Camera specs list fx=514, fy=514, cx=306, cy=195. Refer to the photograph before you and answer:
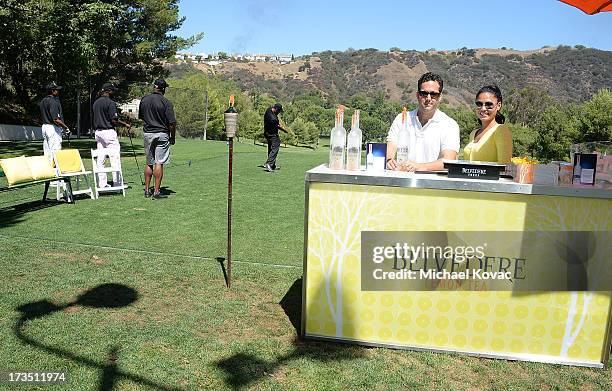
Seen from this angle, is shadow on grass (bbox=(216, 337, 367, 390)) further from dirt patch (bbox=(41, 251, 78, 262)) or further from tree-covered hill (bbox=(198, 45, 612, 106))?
tree-covered hill (bbox=(198, 45, 612, 106))

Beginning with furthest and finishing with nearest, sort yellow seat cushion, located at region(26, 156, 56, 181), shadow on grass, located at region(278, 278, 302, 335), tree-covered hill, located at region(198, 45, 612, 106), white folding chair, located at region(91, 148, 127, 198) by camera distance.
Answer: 1. tree-covered hill, located at region(198, 45, 612, 106)
2. white folding chair, located at region(91, 148, 127, 198)
3. yellow seat cushion, located at region(26, 156, 56, 181)
4. shadow on grass, located at region(278, 278, 302, 335)

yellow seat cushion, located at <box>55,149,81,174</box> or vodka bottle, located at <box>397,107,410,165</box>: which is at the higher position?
vodka bottle, located at <box>397,107,410,165</box>

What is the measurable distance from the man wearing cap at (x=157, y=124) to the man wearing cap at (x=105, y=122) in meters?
0.83

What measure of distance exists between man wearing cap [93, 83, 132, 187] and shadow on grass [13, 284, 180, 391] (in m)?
5.61

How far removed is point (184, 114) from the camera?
50.0 metres

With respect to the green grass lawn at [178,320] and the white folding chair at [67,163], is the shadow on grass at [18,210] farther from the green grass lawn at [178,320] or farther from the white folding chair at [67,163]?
the white folding chair at [67,163]

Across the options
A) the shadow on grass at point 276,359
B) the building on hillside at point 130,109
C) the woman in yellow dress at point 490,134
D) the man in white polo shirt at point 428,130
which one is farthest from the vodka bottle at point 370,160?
the building on hillside at point 130,109

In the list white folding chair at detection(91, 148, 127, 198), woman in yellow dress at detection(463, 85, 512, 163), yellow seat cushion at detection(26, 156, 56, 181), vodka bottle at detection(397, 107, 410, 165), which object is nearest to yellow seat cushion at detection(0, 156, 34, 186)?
yellow seat cushion at detection(26, 156, 56, 181)

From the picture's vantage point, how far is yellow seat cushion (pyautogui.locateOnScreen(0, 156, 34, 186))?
7301 mm

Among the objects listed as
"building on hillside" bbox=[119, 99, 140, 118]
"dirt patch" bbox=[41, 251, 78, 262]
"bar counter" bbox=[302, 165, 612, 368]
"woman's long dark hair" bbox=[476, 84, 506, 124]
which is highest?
"building on hillside" bbox=[119, 99, 140, 118]

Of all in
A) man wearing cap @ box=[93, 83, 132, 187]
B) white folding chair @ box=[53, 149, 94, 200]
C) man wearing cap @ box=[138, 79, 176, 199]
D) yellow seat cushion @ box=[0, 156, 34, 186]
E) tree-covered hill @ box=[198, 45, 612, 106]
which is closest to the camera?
yellow seat cushion @ box=[0, 156, 34, 186]

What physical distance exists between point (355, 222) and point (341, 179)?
0.32 meters

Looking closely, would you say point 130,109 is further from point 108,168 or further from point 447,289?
point 447,289

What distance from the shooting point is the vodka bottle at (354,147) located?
12.4 feet
